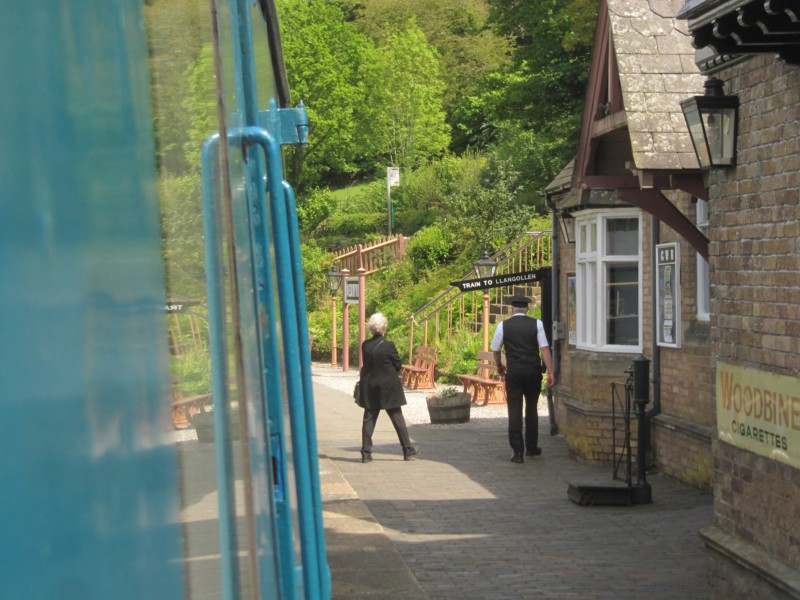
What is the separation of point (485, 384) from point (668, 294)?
9659mm

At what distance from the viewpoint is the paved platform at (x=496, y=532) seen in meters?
8.38

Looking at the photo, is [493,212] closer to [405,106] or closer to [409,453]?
[405,106]

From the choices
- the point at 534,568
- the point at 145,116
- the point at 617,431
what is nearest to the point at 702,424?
the point at 617,431

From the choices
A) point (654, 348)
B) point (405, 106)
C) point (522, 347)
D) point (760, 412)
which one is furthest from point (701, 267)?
point (405, 106)

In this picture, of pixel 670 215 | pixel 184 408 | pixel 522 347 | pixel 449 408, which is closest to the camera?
pixel 184 408

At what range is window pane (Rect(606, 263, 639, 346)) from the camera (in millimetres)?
14828

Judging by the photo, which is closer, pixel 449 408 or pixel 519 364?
pixel 519 364

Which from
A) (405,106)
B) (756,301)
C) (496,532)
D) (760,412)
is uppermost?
(405,106)

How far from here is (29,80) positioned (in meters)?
0.87

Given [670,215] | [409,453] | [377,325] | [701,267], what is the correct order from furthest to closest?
[409,453] < [377,325] < [701,267] < [670,215]

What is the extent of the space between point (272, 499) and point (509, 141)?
152 ft

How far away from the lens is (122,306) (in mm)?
1087

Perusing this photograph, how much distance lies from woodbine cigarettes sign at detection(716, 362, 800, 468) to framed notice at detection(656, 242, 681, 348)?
590 centimetres

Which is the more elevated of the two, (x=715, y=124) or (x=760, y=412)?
(x=715, y=124)
